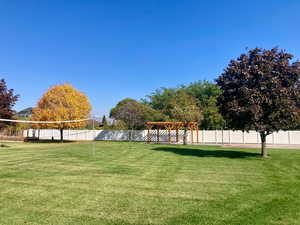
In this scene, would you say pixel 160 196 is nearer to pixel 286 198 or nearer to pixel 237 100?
pixel 286 198

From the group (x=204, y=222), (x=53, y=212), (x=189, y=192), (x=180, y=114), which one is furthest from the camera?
(x=180, y=114)

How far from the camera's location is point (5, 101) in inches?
765

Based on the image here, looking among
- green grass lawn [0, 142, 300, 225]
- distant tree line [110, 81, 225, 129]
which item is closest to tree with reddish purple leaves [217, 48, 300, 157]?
green grass lawn [0, 142, 300, 225]

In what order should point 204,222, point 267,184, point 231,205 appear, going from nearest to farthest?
point 204,222 < point 231,205 < point 267,184

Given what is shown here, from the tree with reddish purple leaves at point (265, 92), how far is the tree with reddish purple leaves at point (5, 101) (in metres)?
17.7

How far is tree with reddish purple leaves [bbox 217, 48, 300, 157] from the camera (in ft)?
35.3

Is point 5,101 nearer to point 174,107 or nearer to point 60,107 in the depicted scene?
point 60,107

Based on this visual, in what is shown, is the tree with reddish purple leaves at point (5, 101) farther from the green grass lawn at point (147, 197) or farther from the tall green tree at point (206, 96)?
the tall green tree at point (206, 96)

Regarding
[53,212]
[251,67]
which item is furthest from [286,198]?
[251,67]

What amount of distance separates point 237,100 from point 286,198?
6741 mm

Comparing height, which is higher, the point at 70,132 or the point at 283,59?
the point at 283,59

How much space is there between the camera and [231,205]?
15.9 ft

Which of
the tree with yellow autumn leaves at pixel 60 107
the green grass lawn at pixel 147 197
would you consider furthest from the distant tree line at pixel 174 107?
the green grass lawn at pixel 147 197

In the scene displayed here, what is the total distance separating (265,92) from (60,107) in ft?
67.9
